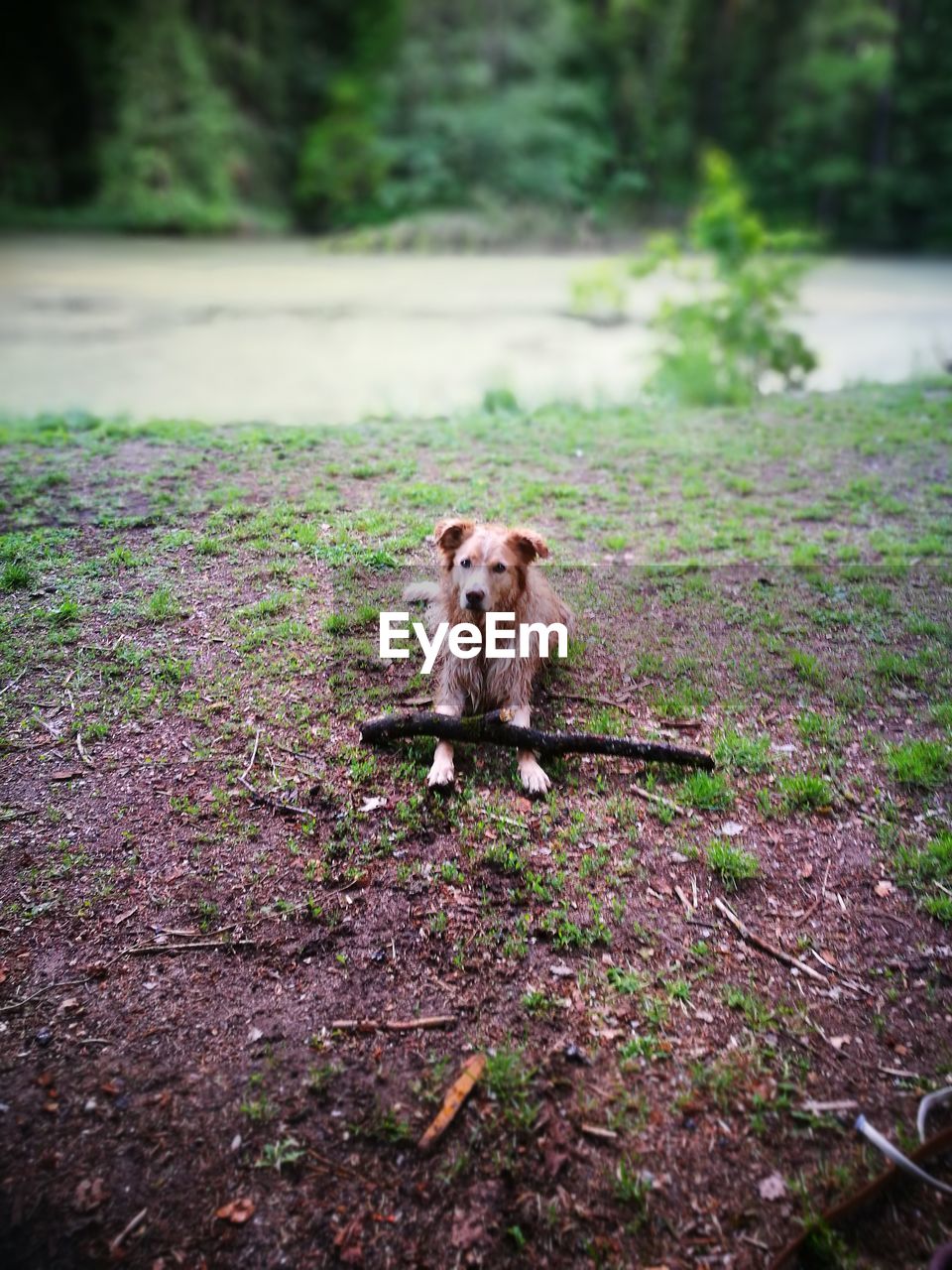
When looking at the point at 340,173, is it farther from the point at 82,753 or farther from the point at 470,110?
the point at 82,753

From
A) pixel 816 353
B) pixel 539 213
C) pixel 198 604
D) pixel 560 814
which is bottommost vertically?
pixel 560 814

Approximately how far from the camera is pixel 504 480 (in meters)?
6.11

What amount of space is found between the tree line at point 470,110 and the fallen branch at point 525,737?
22.0 m

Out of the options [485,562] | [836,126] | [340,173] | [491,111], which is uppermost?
[491,111]

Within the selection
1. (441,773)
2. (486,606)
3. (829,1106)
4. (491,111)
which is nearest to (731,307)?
(486,606)

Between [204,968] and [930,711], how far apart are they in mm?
3110

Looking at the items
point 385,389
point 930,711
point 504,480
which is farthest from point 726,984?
point 385,389

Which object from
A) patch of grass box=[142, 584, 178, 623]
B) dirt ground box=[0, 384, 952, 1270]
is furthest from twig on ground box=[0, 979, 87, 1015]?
patch of grass box=[142, 584, 178, 623]

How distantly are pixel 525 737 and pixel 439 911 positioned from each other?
83cm

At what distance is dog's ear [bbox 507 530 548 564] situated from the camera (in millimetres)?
3469

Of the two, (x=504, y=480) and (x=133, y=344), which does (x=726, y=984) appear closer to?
(x=504, y=480)

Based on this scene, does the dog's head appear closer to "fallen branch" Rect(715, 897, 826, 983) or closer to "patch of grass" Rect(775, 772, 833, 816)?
"patch of grass" Rect(775, 772, 833, 816)

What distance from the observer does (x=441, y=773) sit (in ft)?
10.5

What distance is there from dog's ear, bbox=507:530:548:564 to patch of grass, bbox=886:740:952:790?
64.4 inches
